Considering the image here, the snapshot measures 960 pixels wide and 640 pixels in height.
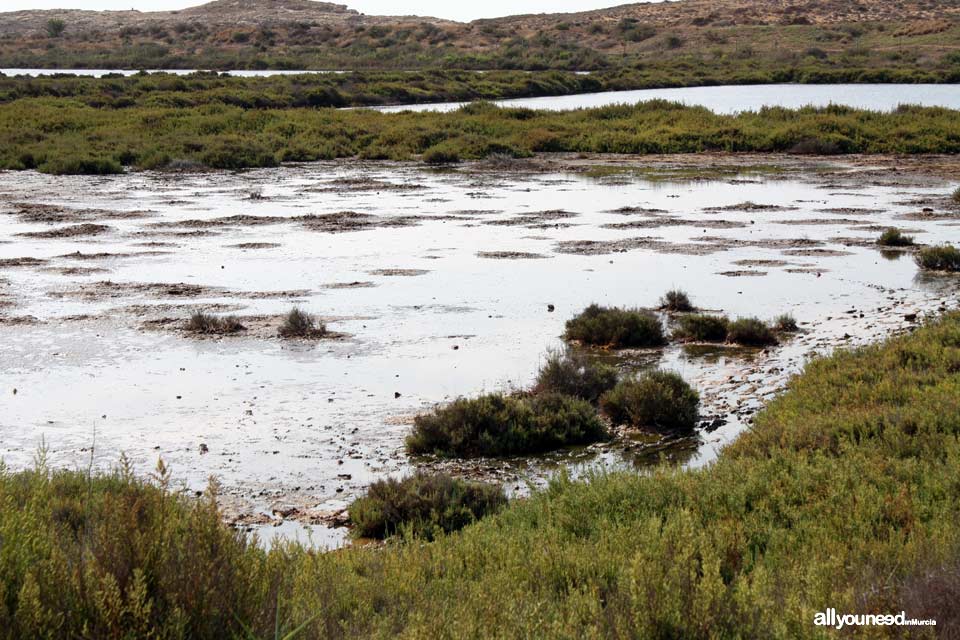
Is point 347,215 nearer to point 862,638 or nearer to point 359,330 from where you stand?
point 359,330

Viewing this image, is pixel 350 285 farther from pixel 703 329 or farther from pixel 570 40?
pixel 570 40

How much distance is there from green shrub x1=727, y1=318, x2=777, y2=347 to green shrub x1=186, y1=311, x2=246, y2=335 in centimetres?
665

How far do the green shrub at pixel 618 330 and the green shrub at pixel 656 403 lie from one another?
282 cm

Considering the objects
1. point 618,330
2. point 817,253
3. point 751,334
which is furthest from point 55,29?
point 751,334

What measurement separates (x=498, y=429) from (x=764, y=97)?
206ft

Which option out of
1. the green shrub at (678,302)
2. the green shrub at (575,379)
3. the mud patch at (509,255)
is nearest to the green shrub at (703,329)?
the green shrub at (678,302)

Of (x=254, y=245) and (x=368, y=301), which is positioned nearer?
(x=368, y=301)

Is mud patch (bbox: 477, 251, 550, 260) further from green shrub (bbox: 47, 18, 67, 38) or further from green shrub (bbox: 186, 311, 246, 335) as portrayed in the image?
green shrub (bbox: 47, 18, 67, 38)

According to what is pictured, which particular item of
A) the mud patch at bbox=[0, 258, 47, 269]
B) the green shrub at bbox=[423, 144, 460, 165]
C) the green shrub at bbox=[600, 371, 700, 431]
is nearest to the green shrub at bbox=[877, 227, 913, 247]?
the green shrub at bbox=[600, 371, 700, 431]

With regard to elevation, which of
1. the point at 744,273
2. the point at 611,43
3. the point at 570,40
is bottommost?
the point at 744,273

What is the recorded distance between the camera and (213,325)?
1482 cm

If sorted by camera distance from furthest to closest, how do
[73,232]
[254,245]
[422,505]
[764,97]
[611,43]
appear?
[611,43], [764,97], [73,232], [254,245], [422,505]

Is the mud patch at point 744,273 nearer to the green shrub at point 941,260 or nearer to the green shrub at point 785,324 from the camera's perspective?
the green shrub at point 941,260

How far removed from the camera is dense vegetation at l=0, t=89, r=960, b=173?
132 feet
